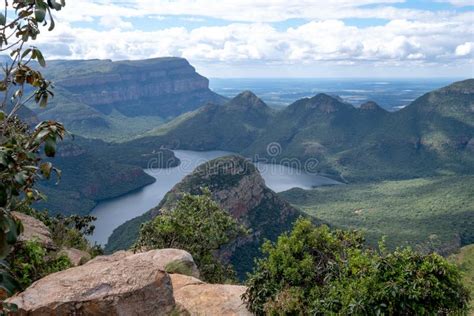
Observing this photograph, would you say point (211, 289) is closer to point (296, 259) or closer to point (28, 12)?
point (296, 259)

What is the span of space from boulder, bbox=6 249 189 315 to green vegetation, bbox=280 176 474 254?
273ft

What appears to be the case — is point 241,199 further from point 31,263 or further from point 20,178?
point 20,178

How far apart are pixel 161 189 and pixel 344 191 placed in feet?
280

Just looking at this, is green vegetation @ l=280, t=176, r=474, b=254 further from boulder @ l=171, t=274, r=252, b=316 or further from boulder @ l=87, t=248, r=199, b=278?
boulder @ l=171, t=274, r=252, b=316

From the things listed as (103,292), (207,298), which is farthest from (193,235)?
(103,292)

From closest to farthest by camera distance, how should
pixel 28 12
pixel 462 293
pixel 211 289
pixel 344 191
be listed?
pixel 28 12
pixel 462 293
pixel 211 289
pixel 344 191

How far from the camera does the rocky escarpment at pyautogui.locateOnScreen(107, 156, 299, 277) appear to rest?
9444cm

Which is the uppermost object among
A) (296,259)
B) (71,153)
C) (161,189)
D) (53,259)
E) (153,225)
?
(296,259)

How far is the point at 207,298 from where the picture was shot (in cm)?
1820

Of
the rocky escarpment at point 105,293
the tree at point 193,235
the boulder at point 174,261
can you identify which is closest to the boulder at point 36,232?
the boulder at point 174,261

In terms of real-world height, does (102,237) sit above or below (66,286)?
below

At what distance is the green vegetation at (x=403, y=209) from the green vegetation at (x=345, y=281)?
7761cm

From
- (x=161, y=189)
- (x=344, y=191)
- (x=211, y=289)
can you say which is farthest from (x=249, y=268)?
(x=161, y=189)

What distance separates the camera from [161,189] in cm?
19125
